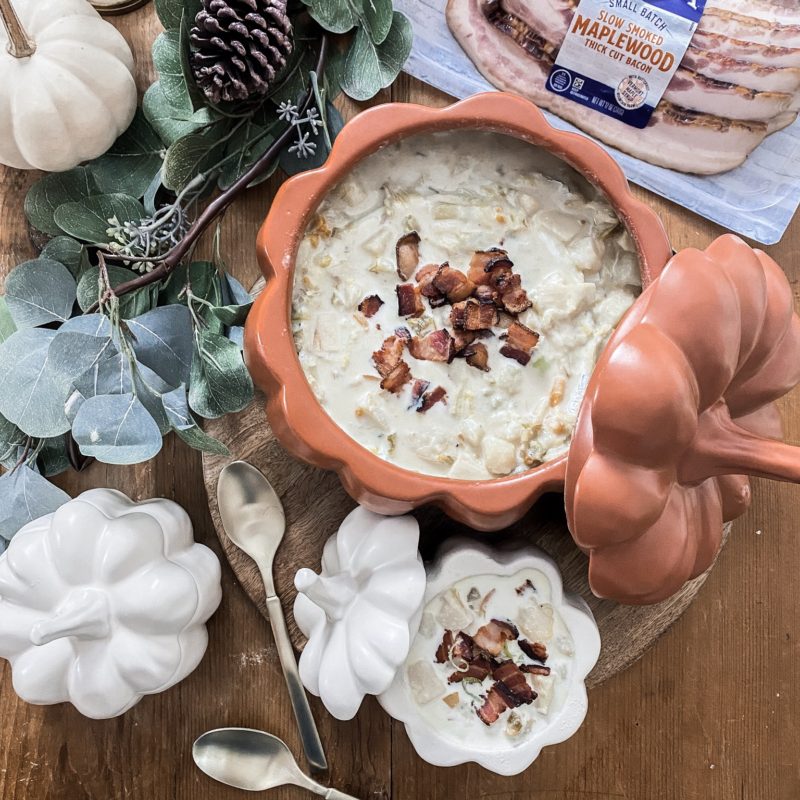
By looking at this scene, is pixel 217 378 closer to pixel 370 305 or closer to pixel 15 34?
pixel 370 305

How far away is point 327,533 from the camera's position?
1362 millimetres

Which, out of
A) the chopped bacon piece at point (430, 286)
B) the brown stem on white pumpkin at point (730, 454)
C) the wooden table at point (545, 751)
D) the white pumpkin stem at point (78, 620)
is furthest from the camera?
the wooden table at point (545, 751)

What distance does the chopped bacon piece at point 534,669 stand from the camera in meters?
1.28

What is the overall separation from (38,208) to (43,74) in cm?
20

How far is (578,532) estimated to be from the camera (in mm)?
1014

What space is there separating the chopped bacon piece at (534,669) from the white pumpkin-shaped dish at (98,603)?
48cm

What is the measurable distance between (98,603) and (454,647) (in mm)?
504

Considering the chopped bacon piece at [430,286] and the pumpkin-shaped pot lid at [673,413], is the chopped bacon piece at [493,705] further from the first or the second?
the chopped bacon piece at [430,286]

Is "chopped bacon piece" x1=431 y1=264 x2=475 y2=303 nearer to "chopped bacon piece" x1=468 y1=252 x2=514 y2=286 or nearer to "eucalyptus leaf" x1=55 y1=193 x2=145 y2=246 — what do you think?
"chopped bacon piece" x1=468 y1=252 x2=514 y2=286

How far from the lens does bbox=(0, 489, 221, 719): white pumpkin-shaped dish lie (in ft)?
4.09

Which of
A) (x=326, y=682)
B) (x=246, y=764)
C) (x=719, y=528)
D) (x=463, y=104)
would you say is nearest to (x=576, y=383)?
(x=719, y=528)

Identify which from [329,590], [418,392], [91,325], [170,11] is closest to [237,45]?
[170,11]

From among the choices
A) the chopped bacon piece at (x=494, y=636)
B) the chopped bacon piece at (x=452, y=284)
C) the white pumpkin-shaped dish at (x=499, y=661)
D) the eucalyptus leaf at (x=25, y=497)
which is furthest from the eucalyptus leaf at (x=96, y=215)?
the chopped bacon piece at (x=494, y=636)

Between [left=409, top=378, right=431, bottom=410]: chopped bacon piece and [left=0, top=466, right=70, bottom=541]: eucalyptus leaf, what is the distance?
56 cm
